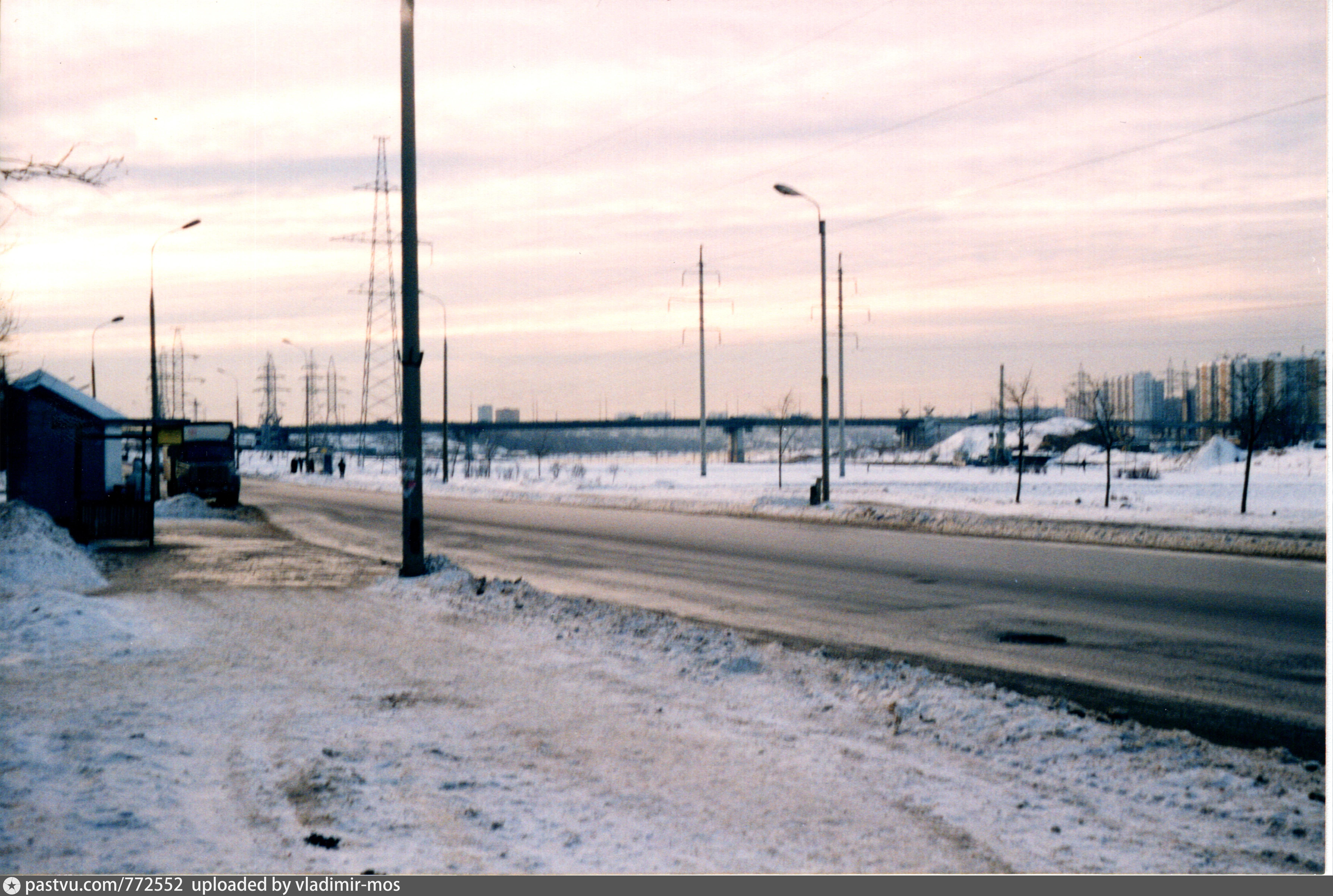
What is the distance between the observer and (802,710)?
A: 742 cm

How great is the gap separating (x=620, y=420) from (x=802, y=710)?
144890 millimetres

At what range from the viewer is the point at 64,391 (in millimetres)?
24219

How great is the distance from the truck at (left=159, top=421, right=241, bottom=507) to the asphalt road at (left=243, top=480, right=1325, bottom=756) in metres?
15.6

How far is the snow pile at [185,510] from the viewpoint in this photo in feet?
98.4

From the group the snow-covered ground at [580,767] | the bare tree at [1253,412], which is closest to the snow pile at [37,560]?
the snow-covered ground at [580,767]

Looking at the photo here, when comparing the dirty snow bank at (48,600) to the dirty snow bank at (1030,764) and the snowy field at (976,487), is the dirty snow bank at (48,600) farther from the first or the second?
the snowy field at (976,487)

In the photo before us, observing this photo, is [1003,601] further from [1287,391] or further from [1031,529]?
[1287,391]

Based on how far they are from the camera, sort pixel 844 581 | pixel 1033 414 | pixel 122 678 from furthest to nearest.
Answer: pixel 1033 414
pixel 844 581
pixel 122 678

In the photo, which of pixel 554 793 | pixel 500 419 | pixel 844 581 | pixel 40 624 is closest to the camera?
pixel 554 793

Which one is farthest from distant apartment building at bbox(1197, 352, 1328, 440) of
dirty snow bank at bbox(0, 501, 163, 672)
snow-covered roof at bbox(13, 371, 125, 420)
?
snow-covered roof at bbox(13, 371, 125, 420)

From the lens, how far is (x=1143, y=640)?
10383 mm

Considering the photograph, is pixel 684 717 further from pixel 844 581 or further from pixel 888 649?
pixel 844 581

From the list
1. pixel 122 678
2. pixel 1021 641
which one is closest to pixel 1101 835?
pixel 1021 641

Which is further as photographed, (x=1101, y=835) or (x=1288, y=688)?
(x=1288, y=688)
